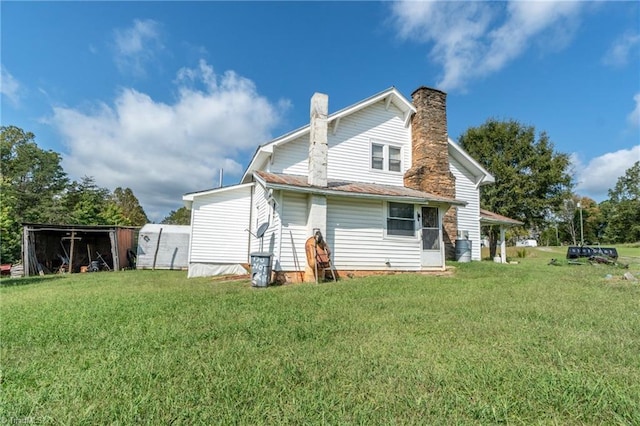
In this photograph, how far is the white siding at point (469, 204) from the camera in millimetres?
15141

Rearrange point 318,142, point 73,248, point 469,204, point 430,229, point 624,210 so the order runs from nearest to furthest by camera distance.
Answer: point 318,142, point 430,229, point 469,204, point 73,248, point 624,210

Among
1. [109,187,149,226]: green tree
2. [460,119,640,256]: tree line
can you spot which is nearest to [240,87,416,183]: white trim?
[460,119,640,256]: tree line

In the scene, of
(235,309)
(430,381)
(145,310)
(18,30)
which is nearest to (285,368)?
(430,381)

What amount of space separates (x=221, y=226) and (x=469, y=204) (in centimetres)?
1236

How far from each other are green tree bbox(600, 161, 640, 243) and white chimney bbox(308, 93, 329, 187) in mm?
62280

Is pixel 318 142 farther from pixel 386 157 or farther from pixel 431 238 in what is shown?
pixel 431 238

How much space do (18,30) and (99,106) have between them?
387 inches

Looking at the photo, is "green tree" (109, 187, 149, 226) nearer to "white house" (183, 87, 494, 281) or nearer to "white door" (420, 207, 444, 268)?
"white house" (183, 87, 494, 281)

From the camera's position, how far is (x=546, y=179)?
87.8 ft

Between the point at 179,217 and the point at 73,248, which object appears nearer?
the point at 73,248

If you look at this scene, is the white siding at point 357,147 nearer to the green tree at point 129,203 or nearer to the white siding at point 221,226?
the white siding at point 221,226

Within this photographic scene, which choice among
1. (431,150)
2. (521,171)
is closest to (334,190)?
(431,150)

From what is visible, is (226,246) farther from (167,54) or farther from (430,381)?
(430,381)

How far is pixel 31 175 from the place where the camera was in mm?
28000
